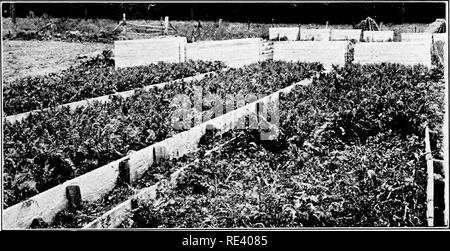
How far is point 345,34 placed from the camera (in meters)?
6.18

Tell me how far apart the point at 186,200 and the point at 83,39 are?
2.74 m

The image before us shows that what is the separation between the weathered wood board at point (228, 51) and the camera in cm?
671

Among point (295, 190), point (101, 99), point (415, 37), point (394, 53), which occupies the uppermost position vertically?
point (415, 37)

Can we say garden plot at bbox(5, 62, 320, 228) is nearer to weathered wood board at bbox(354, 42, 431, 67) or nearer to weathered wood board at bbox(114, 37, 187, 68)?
weathered wood board at bbox(114, 37, 187, 68)

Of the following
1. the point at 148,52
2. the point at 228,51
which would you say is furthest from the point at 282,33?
the point at 148,52

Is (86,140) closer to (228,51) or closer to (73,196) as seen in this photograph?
(73,196)

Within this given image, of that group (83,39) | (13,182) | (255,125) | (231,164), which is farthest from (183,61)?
(13,182)

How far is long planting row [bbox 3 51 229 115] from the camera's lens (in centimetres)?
515

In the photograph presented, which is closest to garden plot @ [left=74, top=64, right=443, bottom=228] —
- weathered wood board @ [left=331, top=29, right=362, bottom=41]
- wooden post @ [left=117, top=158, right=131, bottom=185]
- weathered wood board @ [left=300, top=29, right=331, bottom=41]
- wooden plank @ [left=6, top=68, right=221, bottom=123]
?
wooden post @ [left=117, top=158, right=131, bottom=185]

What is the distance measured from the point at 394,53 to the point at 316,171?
2.64m

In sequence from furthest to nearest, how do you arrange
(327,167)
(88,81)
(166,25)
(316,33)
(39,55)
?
(88,81) → (316,33) → (39,55) → (166,25) → (327,167)

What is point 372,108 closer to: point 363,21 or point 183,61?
point 363,21

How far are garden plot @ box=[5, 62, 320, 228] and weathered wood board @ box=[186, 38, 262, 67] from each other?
388mm

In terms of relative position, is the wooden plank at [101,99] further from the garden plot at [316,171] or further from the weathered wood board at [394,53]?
the weathered wood board at [394,53]
